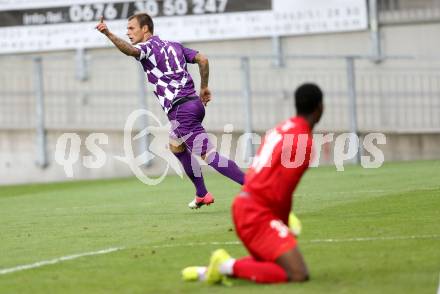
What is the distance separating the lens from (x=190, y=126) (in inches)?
570

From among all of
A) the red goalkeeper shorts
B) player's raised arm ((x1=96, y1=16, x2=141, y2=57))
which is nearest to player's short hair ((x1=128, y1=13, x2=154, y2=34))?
player's raised arm ((x1=96, y1=16, x2=141, y2=57))

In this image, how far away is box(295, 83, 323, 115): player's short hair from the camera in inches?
351

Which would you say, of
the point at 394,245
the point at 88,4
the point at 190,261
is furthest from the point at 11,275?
the point at 88,4

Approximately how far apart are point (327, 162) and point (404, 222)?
11.9 m

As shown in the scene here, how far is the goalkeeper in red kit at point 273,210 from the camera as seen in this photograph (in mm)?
8516

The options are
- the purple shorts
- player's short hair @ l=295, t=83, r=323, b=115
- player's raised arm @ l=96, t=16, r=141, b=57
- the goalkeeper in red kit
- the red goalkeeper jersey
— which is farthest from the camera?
the purple shorts

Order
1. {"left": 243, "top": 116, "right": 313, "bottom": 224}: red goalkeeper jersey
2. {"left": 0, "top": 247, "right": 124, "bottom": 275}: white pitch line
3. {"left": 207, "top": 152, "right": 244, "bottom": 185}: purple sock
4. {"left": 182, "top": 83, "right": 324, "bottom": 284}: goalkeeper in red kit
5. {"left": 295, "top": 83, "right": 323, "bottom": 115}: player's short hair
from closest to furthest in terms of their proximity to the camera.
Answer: {"left": 182, "top": 83, "right": 324, "bottom": 284}: goalkeeper in red kit < {"left": 243, "top": 116, "right": 313, "bottom": 224}: red goalkeeper jersey < {"left": 295, "top": 83, "right": 323, "bottom": 115}: player's short hair < {"left": 0, "top": 247, "right": 124, "bottom": 275}: white pitch line < {"left": 207, "top": 152, "right": 244, "bottom": 185}: purple sock

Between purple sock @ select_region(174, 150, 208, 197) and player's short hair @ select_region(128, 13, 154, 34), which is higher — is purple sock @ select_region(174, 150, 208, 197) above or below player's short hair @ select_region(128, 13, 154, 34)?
below

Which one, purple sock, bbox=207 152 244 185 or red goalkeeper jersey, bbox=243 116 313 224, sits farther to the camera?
purple sock, bbox=207 152 244 185

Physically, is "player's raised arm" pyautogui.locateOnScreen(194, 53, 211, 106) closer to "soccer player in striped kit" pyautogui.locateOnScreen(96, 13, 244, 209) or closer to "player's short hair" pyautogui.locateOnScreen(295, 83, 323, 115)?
"soccer player in striped kit" pyautogui.locateOnScreen(96, 13, 244, 209)

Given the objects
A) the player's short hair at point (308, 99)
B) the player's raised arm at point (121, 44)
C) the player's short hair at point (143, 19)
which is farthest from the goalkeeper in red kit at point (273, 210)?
the player's short hair at point (143, 19)

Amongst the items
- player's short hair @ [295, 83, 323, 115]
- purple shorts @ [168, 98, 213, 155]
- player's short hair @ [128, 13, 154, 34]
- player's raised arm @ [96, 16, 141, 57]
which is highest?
player's short hair @ [128, 13, 154, 34]

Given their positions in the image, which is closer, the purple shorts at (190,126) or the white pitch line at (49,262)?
the white pitch line at (49,262)

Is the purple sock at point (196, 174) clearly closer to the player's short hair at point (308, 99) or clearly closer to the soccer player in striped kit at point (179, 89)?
the soccer player in striped kit at point (179, 89)
